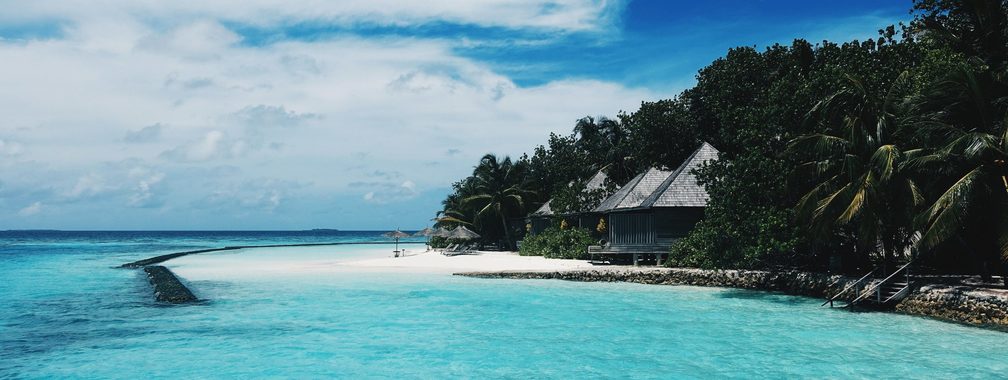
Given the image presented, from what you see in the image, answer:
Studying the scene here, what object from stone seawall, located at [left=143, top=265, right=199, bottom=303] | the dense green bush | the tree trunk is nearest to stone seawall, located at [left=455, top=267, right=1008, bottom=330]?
the dense green bush

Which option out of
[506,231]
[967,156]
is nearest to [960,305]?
[967,156]

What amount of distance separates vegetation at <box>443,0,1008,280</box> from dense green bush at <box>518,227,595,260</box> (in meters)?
8.26

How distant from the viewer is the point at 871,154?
1783 cm

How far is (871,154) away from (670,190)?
976cm

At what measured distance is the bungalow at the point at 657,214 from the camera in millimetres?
26750

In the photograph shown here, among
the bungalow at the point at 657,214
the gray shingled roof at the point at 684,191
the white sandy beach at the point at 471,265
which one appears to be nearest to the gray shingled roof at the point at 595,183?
the white sandy beach at the point at 471,265

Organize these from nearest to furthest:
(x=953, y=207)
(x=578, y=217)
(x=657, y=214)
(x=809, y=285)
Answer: (x=953, y=207) < (x=809, y=285) < (x=657, y=214) < (x=578, y=217)

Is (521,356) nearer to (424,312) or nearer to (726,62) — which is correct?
(424,312)

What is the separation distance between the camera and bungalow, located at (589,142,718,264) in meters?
26.8

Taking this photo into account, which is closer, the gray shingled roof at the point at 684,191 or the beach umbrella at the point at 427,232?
the gray shingled roof at the point at 684,191

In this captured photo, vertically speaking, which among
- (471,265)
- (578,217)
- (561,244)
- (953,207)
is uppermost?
(578,217)

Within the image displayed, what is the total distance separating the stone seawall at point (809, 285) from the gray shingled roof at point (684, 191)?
2737 mm

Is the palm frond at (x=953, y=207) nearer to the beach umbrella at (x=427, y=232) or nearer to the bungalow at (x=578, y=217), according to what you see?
the bungalow at (x=578, y=217)

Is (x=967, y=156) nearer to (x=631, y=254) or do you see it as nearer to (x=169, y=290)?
(x=631, y=254)
